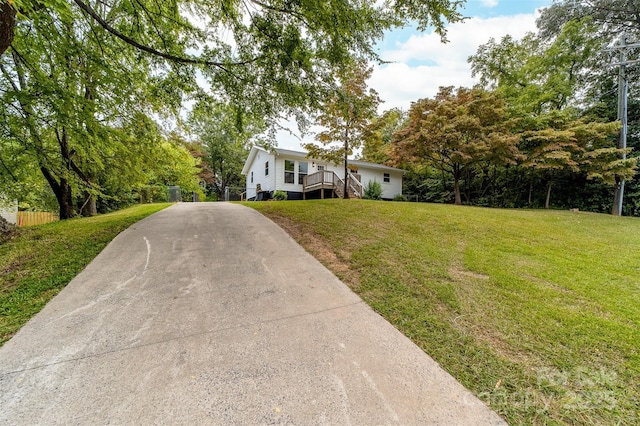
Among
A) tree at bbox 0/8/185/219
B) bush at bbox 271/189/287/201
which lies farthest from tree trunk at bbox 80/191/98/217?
bush at bbox 271/189/287/201

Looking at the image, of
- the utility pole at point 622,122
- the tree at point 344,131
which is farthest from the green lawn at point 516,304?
the utility pole at point 622,122

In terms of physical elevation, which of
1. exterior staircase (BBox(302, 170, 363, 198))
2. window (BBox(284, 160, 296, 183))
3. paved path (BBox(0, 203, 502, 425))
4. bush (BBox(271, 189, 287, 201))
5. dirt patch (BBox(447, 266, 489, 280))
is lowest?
paved path (BBox(0, 203, 502, 425))

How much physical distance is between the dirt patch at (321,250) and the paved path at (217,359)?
0.28 m

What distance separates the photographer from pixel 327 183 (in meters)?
15.2

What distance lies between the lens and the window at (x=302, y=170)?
16672mm

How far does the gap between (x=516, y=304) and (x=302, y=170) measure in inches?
580

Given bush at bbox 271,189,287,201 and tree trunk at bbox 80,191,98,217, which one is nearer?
tree trunk at bbox 80,191,98,217

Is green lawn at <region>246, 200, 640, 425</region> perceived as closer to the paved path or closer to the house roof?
the paved path

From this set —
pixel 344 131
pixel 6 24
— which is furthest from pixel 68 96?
pixel 344 131

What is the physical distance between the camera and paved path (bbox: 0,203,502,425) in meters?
1.66

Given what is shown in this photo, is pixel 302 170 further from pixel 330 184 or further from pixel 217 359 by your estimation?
pixel 217 359

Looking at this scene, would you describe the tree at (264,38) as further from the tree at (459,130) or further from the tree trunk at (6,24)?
the tree at (459,130)

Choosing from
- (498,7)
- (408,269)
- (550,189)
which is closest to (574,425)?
(408,269)

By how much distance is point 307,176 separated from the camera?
53.2ft
